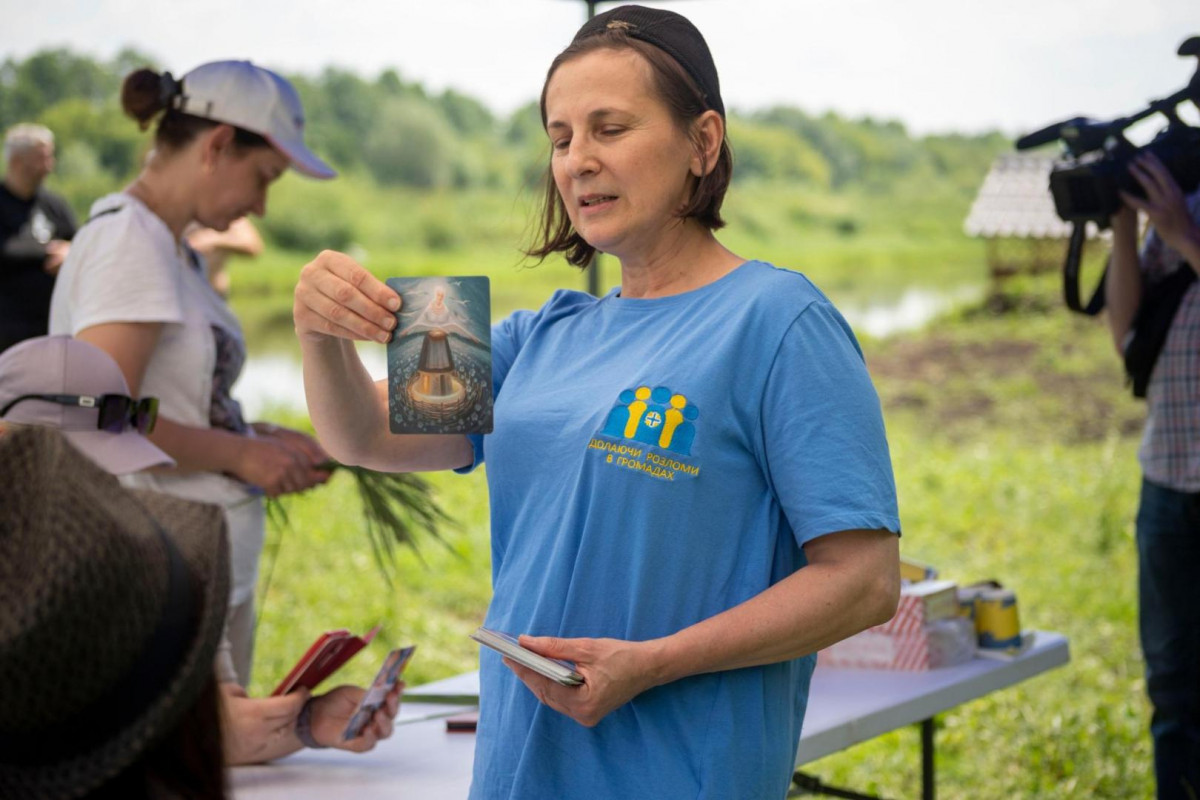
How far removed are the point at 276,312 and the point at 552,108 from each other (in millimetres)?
10488

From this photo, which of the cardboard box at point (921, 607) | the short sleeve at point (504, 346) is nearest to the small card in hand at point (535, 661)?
the short sleeve at point (504, 346)

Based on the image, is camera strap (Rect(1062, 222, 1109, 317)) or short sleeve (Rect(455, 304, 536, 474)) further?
camera strap (Rect(1062, 222, 1109, 317))

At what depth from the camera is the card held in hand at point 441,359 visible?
1471 millimetres

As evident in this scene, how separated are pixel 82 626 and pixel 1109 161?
101 inches

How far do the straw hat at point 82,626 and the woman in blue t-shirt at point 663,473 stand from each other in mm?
600

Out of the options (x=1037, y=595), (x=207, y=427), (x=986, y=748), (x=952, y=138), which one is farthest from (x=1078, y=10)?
(x=207, y=427)

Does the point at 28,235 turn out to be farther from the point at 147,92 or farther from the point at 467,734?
the point at 467,734

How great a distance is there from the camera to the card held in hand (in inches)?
57.9

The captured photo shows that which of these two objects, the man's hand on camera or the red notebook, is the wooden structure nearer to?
the man's hand on camera

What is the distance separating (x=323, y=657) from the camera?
2.13m

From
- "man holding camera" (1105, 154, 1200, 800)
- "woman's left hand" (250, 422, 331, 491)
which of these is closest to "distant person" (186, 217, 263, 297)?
"woman's left hand" (250, 422, 331, 491)

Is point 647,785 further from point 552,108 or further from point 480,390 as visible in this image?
point 552,108

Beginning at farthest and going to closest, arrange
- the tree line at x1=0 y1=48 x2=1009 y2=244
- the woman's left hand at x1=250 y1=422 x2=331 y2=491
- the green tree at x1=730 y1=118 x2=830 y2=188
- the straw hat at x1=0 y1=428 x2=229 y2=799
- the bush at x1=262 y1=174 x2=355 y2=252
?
the green tree at x1=730 y1=118 x2=830 y2=188
the tree line at x1=0 y1=48 x2=1009 y2=244
the bush at x1=262 y1=174 x2=355 y2=252
the woman's left hand at x1=250 y1=422 x2=331 y2=491
the straw hat at x1=0 y1=428 x2=229 y2=799

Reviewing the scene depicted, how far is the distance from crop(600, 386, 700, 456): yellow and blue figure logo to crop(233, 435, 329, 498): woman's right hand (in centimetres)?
117
